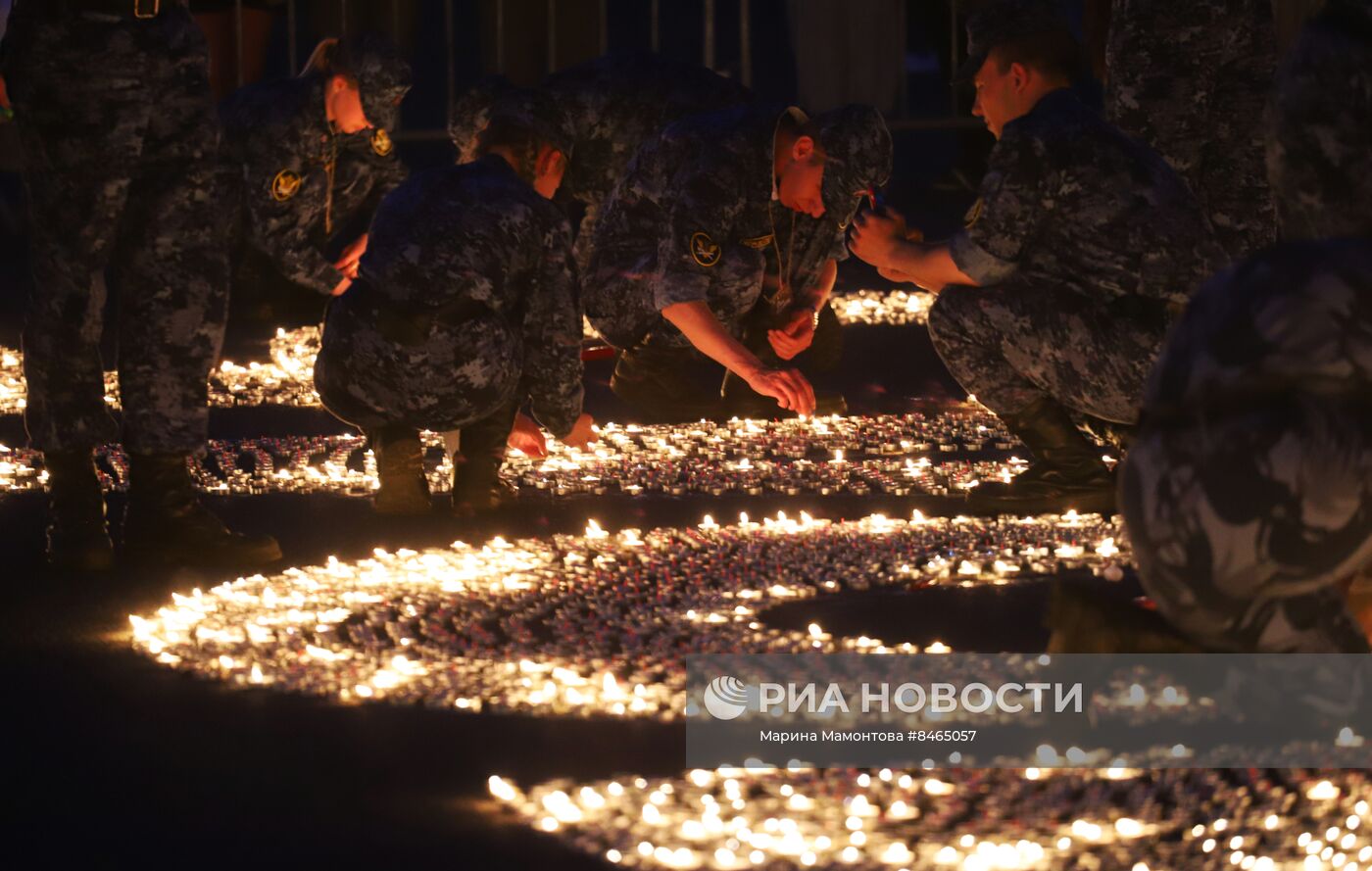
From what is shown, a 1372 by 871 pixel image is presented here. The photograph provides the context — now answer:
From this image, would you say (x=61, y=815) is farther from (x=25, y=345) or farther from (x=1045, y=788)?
(x=25, y=345)

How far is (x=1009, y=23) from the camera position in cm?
433

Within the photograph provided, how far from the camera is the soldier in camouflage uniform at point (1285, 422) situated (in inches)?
92.0

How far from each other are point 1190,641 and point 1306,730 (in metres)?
0.18

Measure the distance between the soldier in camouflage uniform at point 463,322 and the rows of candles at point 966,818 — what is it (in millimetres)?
1868

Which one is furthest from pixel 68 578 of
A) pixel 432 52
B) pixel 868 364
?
pixel 432 52

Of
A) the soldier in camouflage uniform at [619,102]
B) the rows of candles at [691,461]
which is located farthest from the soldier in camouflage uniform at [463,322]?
the soldier in camouflage uniform at [619,102]

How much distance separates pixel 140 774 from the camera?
2643 millimetres

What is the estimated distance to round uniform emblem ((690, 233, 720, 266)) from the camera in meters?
5.09

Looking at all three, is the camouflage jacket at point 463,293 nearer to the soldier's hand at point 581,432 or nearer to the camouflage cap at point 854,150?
the soldier's hand at point 581,432

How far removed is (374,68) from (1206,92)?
2.57 meters

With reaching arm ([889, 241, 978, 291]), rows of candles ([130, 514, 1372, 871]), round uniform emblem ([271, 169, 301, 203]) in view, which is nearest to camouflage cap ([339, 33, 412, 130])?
round uniform emblem ([271, 169, 301, 203])

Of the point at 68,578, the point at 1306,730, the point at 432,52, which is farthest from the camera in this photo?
the point at 432,52

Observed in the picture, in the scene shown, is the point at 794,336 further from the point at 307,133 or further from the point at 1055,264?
the point at 307,133

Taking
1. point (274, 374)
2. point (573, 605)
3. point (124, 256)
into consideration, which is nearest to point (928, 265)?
point (573, 605)
